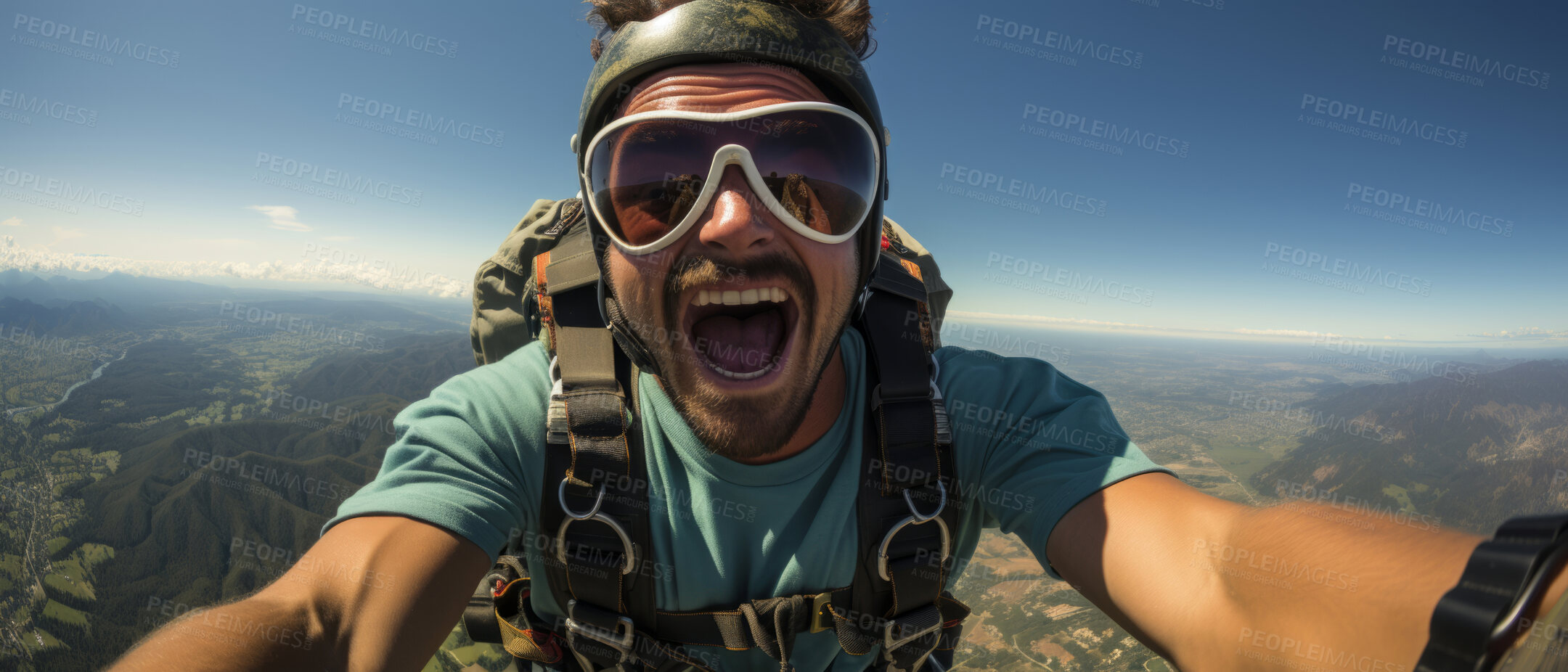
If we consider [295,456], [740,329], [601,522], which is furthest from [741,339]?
[295,456]

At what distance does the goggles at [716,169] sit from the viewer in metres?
2.27

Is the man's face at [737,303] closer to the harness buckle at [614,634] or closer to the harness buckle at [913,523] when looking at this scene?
the harness buckle at [913,523]

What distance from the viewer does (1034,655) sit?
42.2 meters

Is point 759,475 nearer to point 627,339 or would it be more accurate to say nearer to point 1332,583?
point 627,339

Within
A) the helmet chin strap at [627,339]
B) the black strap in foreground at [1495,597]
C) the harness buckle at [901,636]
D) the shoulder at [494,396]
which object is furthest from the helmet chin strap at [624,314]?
the black strap in foreground at [1495,597]

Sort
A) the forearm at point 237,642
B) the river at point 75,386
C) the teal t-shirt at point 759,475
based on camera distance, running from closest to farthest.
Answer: the forearm at point 237,642 < the teal t-shirt at point 759,475 < the river at point 75,386

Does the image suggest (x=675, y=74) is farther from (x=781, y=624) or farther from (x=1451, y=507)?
(x=1451, y=507)

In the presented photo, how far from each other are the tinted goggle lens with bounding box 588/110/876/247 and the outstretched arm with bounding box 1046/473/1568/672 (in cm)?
150

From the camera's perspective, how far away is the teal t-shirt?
6.52ft

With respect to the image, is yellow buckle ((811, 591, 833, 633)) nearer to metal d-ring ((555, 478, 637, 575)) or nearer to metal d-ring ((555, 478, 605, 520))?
metal d-ring ((555, 478, 637, 575))

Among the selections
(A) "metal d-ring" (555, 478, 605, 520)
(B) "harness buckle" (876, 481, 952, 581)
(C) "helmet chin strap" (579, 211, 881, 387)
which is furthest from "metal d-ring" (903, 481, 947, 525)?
(A) "metal d-ring" (555, 478, 605, 520)

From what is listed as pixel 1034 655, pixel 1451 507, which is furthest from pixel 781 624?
pixel 1451 507

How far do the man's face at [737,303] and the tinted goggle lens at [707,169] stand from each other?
0.09 m

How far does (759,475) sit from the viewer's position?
2180 mm
